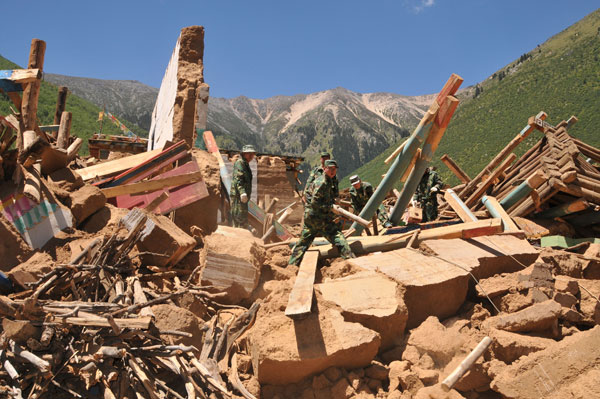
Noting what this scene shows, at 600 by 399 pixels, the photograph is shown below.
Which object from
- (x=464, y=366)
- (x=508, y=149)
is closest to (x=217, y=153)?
(x=464, y=366)

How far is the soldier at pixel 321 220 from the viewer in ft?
16.5

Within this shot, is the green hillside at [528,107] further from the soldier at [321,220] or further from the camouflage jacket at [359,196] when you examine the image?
the soldier at [321,220]

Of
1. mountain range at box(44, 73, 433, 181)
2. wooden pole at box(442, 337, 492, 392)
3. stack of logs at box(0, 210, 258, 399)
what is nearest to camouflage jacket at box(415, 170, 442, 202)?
wooden pole at box(442, 337, 492, 392)

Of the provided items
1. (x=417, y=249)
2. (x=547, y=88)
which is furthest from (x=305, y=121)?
(x=417, y=249)

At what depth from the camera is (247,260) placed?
4.16 meters

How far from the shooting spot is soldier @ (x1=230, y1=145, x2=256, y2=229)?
691 cm

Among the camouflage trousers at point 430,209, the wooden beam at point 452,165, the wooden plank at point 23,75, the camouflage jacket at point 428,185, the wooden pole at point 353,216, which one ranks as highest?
the wooden beam at point 452,165

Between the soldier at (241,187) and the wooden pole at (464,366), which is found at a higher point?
the soldier at (241,187)

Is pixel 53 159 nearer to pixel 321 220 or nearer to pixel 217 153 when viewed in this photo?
pixel 321 220

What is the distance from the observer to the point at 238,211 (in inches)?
279

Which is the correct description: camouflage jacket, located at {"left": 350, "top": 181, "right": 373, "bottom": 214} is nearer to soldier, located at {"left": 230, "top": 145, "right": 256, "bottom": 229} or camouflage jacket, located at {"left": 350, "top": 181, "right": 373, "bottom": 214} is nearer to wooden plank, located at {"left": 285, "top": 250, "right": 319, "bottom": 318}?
soldier, located at {"left": 230, "top": 145, "right": 256, "bottom": 229}

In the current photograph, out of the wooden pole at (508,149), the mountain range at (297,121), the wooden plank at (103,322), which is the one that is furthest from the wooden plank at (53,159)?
the mountain range at (297,121)

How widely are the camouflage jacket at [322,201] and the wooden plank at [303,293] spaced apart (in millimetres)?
868

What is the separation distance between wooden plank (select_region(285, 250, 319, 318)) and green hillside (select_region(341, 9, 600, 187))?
2697 centimetres
